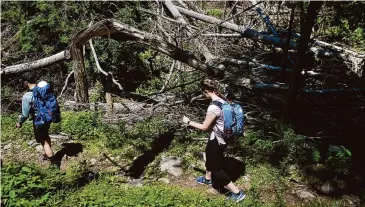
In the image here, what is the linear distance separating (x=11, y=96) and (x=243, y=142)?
22.4ft

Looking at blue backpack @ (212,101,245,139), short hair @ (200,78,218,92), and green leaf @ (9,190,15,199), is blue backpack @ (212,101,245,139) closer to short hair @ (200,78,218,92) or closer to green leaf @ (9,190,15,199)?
short hair @ (200,78,218,92)

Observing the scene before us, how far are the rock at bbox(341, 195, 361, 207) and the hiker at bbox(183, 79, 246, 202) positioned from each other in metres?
1.52

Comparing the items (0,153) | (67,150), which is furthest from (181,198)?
(0,153)

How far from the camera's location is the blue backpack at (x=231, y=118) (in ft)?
15.1

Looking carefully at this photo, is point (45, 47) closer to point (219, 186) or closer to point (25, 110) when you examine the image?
point (25, 110)

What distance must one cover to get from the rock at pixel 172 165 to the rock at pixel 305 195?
1.93 m

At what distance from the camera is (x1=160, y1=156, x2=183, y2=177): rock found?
5.75 m

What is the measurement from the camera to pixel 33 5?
10.2 metres

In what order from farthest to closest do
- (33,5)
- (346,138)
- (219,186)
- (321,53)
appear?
(33,5) → (321,53) → (346,138) → (219,186)

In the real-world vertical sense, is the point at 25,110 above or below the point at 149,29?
below

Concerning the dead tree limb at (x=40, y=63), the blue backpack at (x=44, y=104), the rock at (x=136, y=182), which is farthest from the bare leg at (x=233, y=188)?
the dead tree limb at (x=40, y=63)

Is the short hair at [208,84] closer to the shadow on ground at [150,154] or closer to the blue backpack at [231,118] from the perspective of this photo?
the blue backpack at [231,118]

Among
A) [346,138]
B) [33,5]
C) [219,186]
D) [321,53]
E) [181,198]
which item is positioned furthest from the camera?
[33,5]

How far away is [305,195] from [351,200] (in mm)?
655
